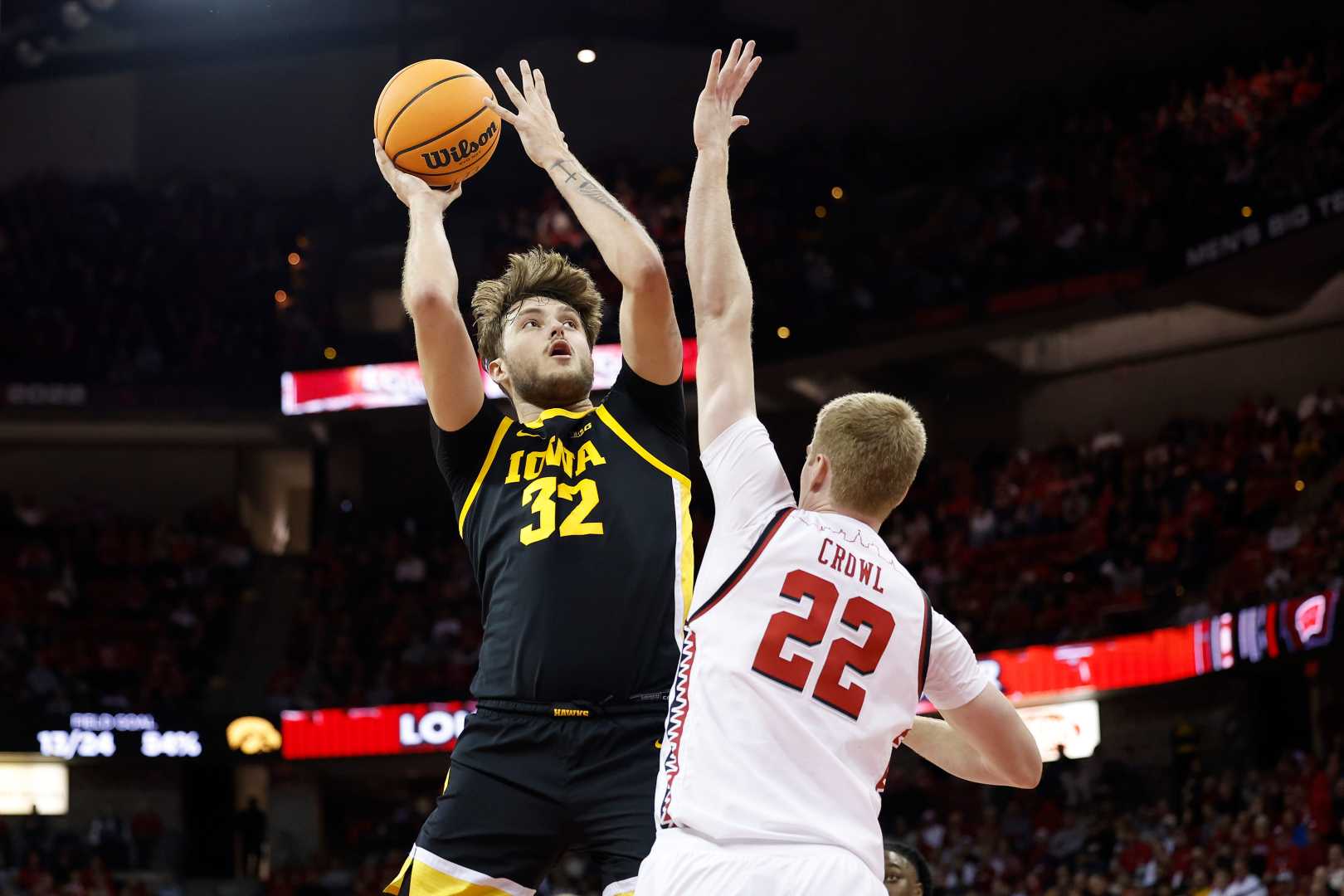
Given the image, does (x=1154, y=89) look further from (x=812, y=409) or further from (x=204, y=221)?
(x=204, y=221)

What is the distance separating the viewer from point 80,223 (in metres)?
29.0

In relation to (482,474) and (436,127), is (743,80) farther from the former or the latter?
(482,474)

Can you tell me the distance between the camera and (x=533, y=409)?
192 inches

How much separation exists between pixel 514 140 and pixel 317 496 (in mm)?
7345

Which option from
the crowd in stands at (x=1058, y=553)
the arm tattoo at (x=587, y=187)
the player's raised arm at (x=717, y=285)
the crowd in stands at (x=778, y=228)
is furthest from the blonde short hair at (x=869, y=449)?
the crowd in stands at (x=778, y=228)

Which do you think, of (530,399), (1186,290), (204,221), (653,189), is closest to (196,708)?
(204,221)

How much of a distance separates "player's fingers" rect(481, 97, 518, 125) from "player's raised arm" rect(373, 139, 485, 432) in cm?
34

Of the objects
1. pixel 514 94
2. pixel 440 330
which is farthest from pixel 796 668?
pixel 514 94

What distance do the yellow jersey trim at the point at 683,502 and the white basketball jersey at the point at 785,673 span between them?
706 mm

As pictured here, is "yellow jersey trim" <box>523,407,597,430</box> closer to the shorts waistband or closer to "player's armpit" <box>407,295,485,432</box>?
"player's armpit" <box>407,295,485,432</box>

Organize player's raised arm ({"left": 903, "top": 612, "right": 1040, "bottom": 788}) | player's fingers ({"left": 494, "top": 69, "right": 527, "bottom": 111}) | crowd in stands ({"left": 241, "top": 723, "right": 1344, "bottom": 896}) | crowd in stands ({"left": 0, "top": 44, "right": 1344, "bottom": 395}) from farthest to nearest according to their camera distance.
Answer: crowd in stands ({"left": 0, "top": 44, "right": 1344, "bottom": 395}) < crowd in stands ({"left": 241, "top": 723, "right": 1344, "bottom": 896}) < player's fingers ({"left": 494, "top": 69, "right": 527, "bottom": 111}) < player's raised arm ({"left": 903, "top": 612, "right": 1040, "bottom": 788})

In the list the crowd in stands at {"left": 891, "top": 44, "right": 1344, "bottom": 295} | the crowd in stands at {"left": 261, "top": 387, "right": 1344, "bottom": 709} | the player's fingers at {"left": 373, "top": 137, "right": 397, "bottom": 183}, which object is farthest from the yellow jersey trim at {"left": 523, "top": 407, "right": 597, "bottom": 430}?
the crowd in stands at {"left": 891, "top": 44, "right": 1344, "bottom": 295}

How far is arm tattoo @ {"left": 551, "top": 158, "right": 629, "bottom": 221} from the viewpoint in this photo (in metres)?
4.51

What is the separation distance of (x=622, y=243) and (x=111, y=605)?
77.8ft
